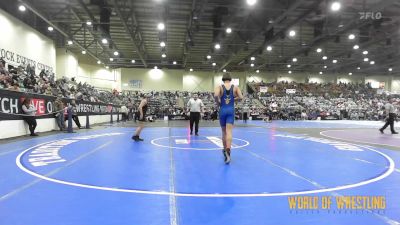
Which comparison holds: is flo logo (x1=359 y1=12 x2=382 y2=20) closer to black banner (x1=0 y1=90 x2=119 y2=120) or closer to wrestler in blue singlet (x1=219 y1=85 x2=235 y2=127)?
wrestler in blue singlet (x1=219 y1=85 x2=235 y2=127)

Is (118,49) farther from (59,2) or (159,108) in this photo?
(59,2)

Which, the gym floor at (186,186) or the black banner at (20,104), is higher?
the black banner at (20,104)

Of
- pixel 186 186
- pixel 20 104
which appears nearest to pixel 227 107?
pixel 186 186

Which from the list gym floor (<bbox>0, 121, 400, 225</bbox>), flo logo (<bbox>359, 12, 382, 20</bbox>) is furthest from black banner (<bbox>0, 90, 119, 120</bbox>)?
flo logo (<bbox>359, 12, 382, 20</bbox>)

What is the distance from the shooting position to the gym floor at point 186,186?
3016 millimetres

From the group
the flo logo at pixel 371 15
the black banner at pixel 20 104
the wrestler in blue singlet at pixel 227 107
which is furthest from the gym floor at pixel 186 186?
the flo logo at pixel 371 15

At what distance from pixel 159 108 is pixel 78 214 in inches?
1317

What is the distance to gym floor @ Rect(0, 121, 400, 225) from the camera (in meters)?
3.02

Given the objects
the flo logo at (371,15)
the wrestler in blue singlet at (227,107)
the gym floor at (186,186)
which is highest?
the flo logo at (371,15)

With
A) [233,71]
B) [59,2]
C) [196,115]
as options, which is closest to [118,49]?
[59,2]

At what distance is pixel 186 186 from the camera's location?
417 cm

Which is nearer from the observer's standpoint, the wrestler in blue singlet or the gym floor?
the gym floor

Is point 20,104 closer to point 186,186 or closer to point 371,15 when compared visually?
point 186,186

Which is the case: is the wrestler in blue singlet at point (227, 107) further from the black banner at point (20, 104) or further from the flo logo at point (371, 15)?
the flo logo at point (371, 15)
